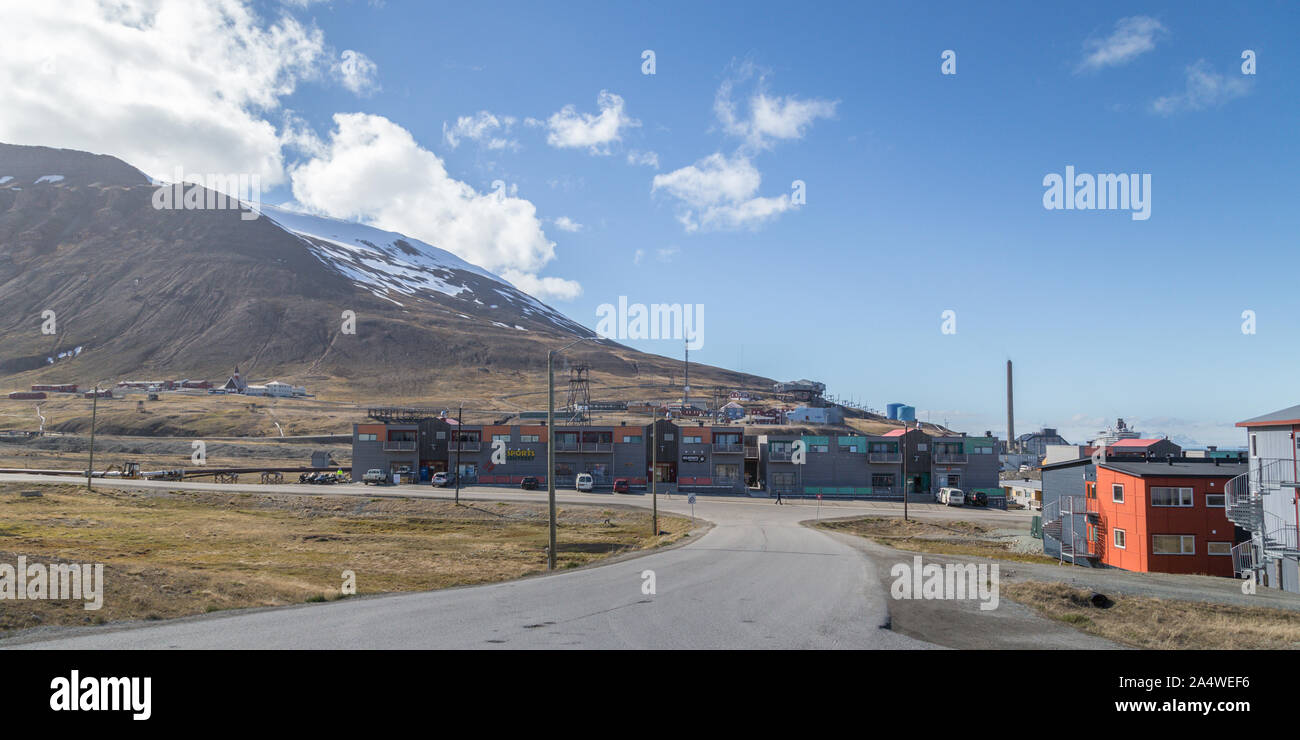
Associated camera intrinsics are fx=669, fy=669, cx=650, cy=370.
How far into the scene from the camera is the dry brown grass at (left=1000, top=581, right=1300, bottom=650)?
1385 cm

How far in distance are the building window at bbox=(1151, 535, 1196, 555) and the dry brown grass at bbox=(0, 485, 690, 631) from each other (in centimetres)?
2837

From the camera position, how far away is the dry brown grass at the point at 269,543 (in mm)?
23016

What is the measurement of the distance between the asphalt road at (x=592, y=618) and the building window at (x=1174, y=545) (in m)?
25.5

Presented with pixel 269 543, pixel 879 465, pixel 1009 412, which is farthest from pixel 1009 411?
pixel 269 543

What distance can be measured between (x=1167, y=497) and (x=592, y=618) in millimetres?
39753

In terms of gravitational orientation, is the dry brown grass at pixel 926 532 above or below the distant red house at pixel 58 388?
below

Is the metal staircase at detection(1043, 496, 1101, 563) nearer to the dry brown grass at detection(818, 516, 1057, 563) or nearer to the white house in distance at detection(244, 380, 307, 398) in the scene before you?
the dry brown grass at detection(818, 516, 1057, 563)

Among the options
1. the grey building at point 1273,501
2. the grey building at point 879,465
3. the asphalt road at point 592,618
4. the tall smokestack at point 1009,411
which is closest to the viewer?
the asphalt road at point 592,618

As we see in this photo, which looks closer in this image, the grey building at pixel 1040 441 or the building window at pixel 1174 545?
the building window at pixel 1174 545

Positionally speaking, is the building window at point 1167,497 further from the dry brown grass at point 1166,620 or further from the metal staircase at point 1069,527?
the dry brown grass at point 1166,620

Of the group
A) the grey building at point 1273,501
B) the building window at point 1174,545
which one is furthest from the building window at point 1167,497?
the grey building at point 1273,501
